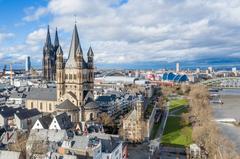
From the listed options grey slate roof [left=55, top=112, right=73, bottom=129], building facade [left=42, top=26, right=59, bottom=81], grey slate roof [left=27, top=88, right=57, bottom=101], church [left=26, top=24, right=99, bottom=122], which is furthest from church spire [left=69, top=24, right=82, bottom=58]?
building facade [left=42, top=26, right=59, bottom=81]

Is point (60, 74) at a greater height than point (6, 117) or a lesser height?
greater

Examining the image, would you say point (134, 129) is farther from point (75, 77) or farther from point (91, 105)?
point (75, 77)

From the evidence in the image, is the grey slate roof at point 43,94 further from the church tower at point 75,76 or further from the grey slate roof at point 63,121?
the grey slate roof at point 63,121

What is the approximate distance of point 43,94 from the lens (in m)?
74.4

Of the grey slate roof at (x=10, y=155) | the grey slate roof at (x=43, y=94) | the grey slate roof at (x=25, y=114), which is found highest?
the grey slate roof at (x=43, y=94)

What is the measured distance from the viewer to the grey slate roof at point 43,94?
238 feet

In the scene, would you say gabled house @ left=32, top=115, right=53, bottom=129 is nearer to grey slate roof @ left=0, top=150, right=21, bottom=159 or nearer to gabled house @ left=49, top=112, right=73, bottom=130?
gabled house @ left=49, top=112, right=73, bottom=130

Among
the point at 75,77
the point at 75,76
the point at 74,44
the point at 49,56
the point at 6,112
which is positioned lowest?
the point at 6,112

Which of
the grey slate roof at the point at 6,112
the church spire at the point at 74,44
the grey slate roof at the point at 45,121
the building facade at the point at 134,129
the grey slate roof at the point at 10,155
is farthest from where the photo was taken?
the church spire at the point at 74,44

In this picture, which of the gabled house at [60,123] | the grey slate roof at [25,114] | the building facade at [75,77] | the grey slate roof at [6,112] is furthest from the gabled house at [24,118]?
the gabled house at [60,123]

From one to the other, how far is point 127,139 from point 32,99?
3080 centimetres

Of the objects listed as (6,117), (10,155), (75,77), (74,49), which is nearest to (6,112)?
(6,117)

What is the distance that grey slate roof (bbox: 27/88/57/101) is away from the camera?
72562mm

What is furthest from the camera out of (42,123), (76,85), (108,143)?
(76,85)
